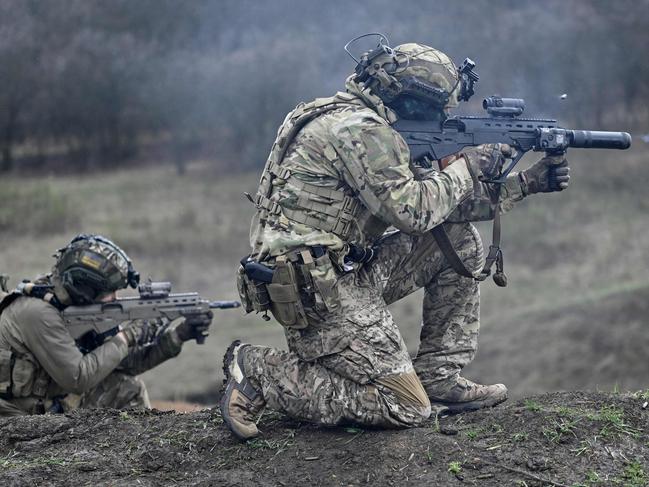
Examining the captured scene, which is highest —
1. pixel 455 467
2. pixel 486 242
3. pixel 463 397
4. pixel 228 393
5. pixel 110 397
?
pixel 486 242

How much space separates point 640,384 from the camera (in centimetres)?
1155

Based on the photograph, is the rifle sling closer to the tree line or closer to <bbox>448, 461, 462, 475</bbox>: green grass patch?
<bbox>448, 461, 462, 475</bbox>: green grass patch

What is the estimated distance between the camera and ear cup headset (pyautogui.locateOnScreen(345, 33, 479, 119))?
4859 millimetres

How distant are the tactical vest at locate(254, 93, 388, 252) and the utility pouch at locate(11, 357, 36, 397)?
2.40m

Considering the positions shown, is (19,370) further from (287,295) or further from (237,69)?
(237,69)

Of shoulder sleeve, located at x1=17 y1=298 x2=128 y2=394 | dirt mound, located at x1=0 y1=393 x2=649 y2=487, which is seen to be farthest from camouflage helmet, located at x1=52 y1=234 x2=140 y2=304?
dirt mound, located at x1=0 y1=393 x2=649 y2=487

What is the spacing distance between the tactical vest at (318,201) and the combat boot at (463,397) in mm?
969

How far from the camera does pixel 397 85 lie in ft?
15.9

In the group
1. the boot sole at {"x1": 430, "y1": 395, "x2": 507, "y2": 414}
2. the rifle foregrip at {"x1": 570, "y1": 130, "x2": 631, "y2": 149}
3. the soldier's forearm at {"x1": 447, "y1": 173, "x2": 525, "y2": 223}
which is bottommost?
the boot sole at {"x1": 430, "y1": 395, "x2": 507, "y2": 414}

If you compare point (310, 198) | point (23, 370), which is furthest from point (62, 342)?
point (310, 198)

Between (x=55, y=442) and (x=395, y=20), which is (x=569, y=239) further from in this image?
(x=55, y=442)

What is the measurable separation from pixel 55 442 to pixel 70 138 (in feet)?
48.0

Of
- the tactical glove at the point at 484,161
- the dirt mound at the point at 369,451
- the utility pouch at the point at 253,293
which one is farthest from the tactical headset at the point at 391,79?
the dirt mound at the point at 369,451

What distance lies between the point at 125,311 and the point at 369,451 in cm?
301
